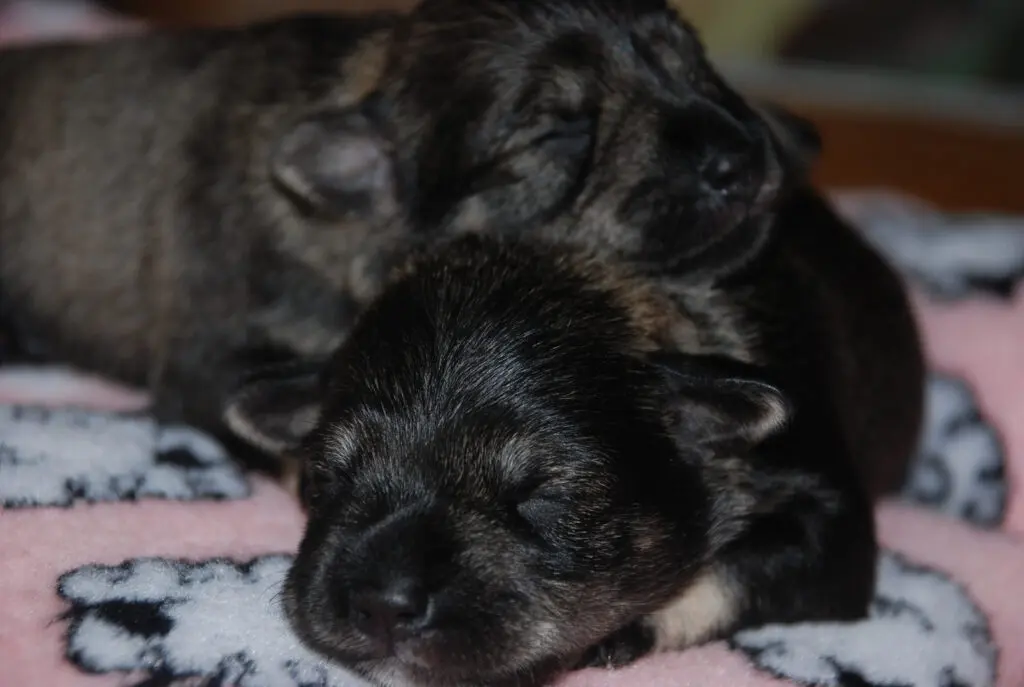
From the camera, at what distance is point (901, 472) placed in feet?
10.5

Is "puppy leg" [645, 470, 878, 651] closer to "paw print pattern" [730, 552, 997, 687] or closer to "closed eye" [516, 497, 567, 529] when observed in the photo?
"paw print pattern" [730, 552, 997, 687]

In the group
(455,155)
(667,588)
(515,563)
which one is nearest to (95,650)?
(515,563)

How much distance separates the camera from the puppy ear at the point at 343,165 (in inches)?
115

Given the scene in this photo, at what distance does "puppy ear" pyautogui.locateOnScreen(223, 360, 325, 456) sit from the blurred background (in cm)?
382

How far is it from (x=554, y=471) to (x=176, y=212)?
64.7 inches

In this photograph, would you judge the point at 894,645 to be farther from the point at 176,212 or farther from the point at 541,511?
the point at 176,212

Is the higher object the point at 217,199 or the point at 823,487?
the point at 823,487

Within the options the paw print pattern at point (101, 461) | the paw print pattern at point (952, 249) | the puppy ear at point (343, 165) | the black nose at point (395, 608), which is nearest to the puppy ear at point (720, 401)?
the black nose at point (395, 608)

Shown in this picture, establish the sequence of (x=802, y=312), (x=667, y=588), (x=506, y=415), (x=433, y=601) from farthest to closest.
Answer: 1. (x=802, y=312)
2. (x=667, y=588)
3. (x=506, y=415)
4. (x=433, y=601)

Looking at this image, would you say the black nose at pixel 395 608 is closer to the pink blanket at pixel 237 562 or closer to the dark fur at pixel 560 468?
the dark fur at pixel 560 468

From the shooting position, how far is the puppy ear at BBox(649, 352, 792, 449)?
90.1 inches

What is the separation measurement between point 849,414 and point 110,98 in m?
2.10

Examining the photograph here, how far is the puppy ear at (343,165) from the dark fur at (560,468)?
464mm

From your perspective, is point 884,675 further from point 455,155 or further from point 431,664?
point 455,155
